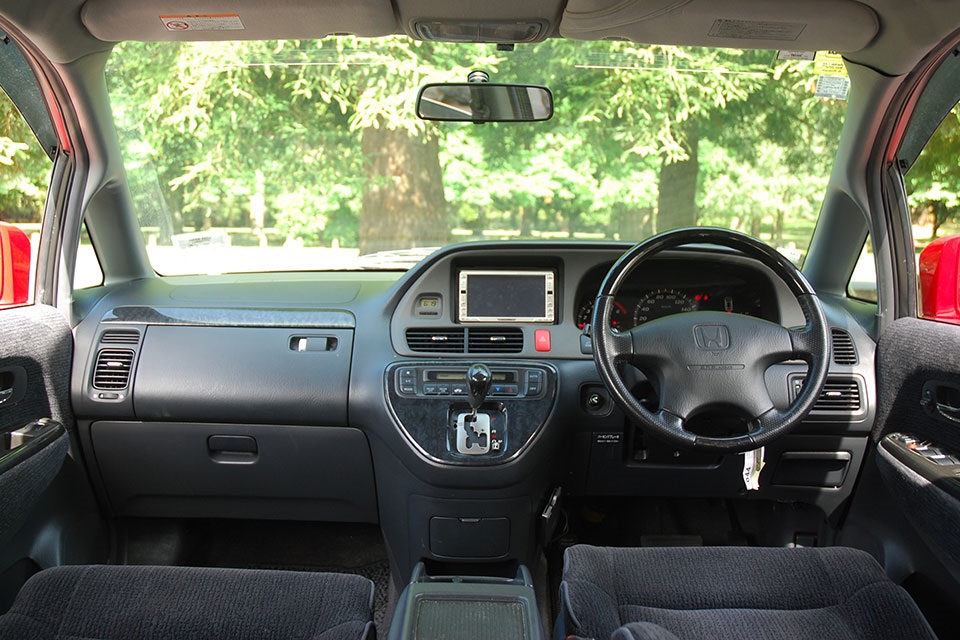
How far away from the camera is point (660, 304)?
280 cm

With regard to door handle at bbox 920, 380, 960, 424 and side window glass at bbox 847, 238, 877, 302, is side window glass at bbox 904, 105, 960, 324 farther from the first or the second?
door handle at bbox 920, 380, 960, 424

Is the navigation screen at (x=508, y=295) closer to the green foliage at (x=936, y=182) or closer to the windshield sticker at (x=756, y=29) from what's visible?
the windshield sticker at (x=756, y=29)

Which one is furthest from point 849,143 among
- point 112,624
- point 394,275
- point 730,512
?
point 112,624

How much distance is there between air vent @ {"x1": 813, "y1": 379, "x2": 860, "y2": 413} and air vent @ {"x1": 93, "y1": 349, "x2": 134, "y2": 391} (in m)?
2.59

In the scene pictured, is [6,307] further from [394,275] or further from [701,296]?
[701,296]

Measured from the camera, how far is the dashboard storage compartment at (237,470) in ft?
9.03

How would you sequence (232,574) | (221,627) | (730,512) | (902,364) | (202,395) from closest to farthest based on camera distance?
(221,627)
(232,574)
(902,364)
(202,395)
(730,512)

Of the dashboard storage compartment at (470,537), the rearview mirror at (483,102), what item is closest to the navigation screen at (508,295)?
the rearview mirror at (483,102)

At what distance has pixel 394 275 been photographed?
328 centimetres

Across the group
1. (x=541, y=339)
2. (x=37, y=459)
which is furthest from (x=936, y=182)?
(x=37, y=459)

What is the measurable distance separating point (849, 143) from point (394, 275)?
199 cm

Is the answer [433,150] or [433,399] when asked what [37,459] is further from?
[433,150]

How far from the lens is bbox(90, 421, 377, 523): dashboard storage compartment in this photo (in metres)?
2.75

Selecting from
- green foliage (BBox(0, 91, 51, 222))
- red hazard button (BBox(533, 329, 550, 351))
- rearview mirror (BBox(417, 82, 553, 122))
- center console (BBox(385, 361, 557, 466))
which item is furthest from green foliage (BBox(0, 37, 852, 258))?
center console (BBox(385, 361, 557, 466))
